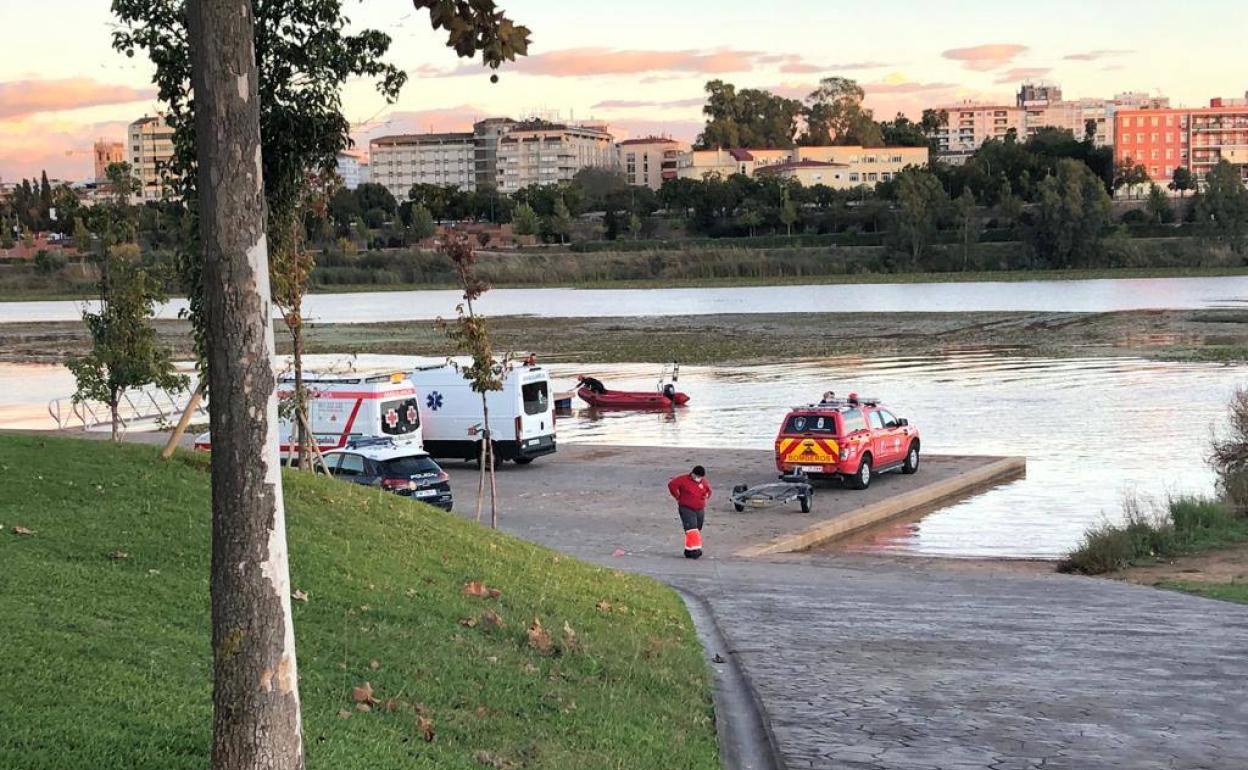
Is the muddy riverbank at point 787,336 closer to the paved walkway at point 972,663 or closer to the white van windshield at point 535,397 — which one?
the white van windshield at point 535,397

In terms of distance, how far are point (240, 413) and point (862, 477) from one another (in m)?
23.7

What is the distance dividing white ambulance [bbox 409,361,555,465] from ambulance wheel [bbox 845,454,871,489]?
280 inches

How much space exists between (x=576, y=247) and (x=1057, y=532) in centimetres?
14913

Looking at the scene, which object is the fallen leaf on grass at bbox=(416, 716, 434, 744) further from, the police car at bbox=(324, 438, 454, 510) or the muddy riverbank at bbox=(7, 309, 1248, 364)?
the muddy riverbank at bbox=(7, 309, 1248, 364)

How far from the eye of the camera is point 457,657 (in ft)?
34.7

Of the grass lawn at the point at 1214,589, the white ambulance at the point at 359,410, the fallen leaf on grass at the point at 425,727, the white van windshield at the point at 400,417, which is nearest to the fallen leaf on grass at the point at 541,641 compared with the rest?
the fallen leaf on grass at the point at 425,727

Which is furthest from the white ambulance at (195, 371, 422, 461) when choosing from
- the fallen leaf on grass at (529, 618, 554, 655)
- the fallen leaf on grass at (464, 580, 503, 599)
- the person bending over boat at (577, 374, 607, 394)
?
the fallen leaf on grass at (529, 618, 554, 655)

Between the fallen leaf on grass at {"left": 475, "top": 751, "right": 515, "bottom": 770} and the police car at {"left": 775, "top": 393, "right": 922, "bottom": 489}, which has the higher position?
the fallen leaf on grass at {"left": 475, "top": 751, "right": 515, "bottom": 770}

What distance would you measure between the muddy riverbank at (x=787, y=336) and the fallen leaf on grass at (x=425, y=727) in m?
53.2

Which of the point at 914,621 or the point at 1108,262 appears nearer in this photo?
the point at 914,621

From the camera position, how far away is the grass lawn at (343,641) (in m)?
8.00

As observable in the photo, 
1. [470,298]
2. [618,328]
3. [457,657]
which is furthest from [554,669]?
[618,328]

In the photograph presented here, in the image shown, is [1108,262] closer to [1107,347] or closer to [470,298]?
[1107,347]

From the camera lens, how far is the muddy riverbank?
6769cm
